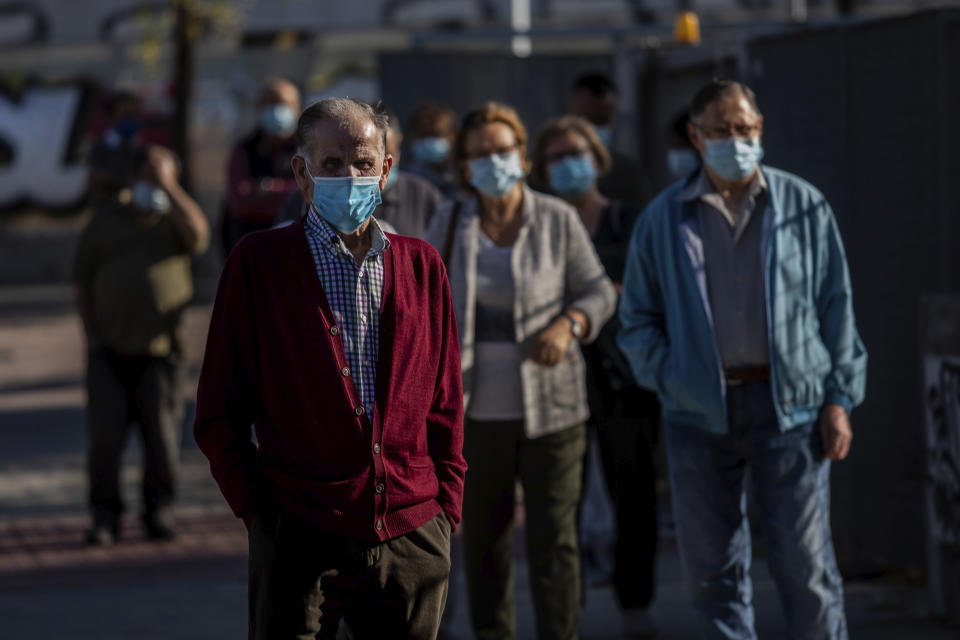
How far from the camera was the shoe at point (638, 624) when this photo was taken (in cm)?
640

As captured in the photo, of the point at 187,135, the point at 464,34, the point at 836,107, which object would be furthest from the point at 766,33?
the point at 187,135

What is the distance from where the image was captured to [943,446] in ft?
21.2

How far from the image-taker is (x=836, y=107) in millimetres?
7535

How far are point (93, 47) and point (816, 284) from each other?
22761mm

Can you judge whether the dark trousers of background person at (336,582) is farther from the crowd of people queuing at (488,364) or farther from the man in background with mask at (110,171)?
the man in background with mask at (110,171)

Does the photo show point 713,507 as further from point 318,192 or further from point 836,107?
point 836,107

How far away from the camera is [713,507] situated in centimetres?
520

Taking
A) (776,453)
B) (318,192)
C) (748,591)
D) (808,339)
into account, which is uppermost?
(318,192)

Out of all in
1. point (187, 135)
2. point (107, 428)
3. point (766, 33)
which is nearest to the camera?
point (766, 33)

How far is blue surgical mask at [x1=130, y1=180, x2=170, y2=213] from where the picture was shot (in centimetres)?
866

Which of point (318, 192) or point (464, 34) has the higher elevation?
point (464, 34)

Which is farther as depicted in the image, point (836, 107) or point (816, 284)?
point (836, 107)

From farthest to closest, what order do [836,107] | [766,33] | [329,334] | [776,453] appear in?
1. [766,33]
2. [836,107]
3. [776,453]
4. [329,334]

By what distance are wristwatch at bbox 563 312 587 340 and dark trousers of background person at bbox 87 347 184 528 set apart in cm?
361
